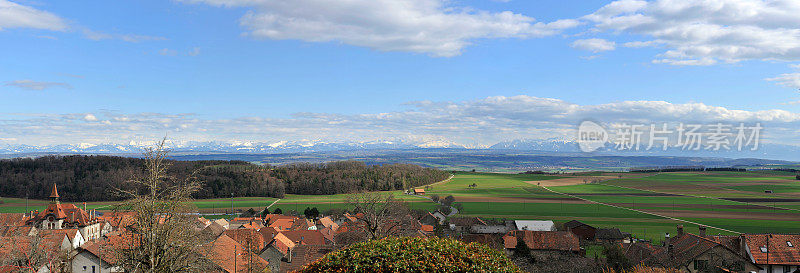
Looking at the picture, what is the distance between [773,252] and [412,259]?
1313 inches

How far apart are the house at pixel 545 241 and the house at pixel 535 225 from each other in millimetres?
12778

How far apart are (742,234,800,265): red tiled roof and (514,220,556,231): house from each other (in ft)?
87.4

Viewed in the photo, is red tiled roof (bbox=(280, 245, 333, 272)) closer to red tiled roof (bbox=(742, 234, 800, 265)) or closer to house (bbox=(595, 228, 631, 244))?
red tiled roof (bbox=(742, 234, 800, 265))

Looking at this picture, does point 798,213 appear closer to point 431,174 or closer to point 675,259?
point 675,259

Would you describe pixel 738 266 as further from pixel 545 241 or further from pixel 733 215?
pixel 733 215

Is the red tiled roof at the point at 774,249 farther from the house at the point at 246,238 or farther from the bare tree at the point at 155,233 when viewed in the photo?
the house at the point at 246,238

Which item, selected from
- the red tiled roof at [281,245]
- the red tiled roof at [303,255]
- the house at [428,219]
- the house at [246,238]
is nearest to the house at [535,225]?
the house at [428,219]

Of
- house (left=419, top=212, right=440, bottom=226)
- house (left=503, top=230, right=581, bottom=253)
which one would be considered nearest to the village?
house (left=503, top=230, right=581, bottom=253)

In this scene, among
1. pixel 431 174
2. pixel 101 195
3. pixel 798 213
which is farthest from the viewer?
pixel 431 174

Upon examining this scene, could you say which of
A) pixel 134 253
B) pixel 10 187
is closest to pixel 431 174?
pixel 10 187

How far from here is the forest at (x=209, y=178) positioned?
381 feet

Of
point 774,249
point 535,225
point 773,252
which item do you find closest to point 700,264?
point 773,252

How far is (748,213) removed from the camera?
6994 cm

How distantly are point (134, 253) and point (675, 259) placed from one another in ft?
106
